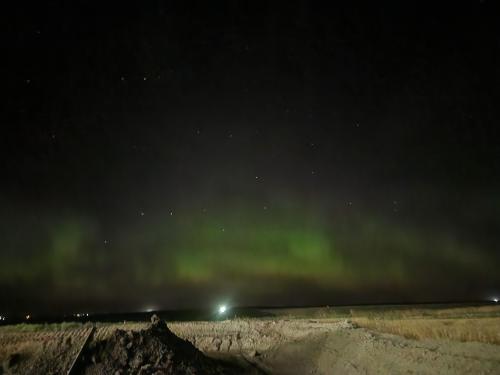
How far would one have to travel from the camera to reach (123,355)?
1683 centimetres

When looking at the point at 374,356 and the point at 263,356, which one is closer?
the point at 374,356

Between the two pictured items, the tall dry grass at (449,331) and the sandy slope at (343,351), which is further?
the tall dry grass at (449,331)

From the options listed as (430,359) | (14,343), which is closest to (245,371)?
(430,359)

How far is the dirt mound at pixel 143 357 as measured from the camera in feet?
53.1

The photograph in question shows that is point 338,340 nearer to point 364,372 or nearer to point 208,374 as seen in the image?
point 364,372

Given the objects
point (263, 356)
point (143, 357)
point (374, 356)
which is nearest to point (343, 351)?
point (374, 356)

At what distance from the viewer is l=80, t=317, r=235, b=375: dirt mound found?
53.1 feet

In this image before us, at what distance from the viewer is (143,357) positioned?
16812mm

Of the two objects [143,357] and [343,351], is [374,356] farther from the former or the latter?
[143,357]

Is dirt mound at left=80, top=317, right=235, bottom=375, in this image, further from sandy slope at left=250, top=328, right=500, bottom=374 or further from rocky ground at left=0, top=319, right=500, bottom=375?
sandy slope at left=250, top=328, right=500, bottom=374

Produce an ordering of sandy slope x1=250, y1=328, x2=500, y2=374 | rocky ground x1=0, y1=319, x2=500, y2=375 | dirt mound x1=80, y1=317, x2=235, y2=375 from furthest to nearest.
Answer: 1. dirt mound x1=80, y1=317, x2=235, y2=375
2. rocky ground x1=0, y1=319, x2=500, y2=375
3. sandy slope x1=250, y1=328, x2=500, y2=374

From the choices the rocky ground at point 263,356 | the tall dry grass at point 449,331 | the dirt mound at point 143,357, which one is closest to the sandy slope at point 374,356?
the rocky ground at point 263,356

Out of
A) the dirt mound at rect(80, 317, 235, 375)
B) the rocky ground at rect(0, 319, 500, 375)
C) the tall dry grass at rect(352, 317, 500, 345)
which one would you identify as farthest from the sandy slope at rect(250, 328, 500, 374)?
the dirt mound at rect(80, 317, 235, 375)

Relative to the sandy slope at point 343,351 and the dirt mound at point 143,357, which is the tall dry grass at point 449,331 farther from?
the dirt mound at point 143,357
